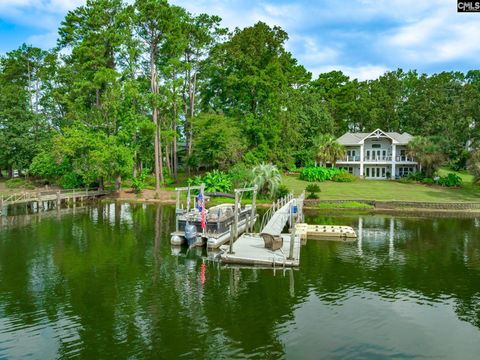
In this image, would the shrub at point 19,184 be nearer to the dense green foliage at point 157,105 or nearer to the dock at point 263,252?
the dense green foliage at point 157,105

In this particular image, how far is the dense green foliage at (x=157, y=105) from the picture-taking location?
54.5 m

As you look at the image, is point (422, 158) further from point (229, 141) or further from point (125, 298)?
point (125, 298)

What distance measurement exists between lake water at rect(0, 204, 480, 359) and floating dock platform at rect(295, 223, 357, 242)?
149cm

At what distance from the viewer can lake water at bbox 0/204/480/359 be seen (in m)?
14.2

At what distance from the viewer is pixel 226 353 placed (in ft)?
44.6

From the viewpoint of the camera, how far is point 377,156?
7362 cm

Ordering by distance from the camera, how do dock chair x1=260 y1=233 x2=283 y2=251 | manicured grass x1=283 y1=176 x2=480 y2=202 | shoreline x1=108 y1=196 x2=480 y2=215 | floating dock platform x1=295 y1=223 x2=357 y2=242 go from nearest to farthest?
dock chair x1=260 y1=233 x2=283 y2=251
floating dock platform x1=295 y1=223 x2=357 y2=242
shoreline x1=108 y1=196 x2=480 y2=215
manicured grass x1=283 y1=176 x2=480 y2=202

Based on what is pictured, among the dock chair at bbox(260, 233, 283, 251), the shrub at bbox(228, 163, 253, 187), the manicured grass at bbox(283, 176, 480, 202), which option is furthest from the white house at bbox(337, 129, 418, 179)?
the dock chair at bbox(260, 233, 283, 251)

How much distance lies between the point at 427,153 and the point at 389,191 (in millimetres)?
12521

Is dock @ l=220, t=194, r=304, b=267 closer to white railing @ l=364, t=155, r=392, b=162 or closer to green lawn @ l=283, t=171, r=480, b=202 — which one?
green lawn @ l=283, t=171, r=480, b=202

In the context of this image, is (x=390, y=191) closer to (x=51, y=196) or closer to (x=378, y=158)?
(x=378, y=158)

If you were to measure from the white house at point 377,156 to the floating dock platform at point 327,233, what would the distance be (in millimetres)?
42767

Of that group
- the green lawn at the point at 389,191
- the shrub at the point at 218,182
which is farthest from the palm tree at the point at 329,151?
the shrub at the point at 218,182

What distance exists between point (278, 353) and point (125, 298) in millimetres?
7835
